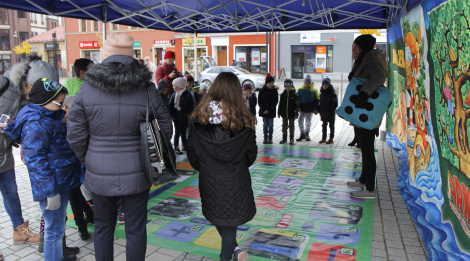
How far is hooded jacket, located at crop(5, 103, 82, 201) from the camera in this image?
2.51 m

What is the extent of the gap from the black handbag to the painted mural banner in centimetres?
221

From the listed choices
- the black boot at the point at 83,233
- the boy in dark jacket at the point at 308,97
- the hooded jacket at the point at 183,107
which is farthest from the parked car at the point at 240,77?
the black boot at the point at 83,233

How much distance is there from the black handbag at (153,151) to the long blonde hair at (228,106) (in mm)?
321

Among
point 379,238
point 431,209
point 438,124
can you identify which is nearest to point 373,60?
point 438,124

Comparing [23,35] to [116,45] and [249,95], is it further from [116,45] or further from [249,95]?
[116,45]

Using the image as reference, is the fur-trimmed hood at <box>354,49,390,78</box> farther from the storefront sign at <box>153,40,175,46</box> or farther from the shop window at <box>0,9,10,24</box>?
the shop window at <box>0,9,10,24</box>

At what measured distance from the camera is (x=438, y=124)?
3650mm

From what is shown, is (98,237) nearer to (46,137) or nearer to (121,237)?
(46,137)

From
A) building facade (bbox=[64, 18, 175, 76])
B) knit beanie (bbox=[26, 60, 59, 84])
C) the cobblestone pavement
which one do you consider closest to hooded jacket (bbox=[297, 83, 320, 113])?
the cobblestone pavement

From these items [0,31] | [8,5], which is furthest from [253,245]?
[0,31]

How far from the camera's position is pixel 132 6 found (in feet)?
22.9

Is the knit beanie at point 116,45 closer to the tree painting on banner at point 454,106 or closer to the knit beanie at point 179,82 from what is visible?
the tree painting on banner at point 454,106

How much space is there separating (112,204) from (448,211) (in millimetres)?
2833

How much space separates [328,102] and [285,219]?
14.1 ft
